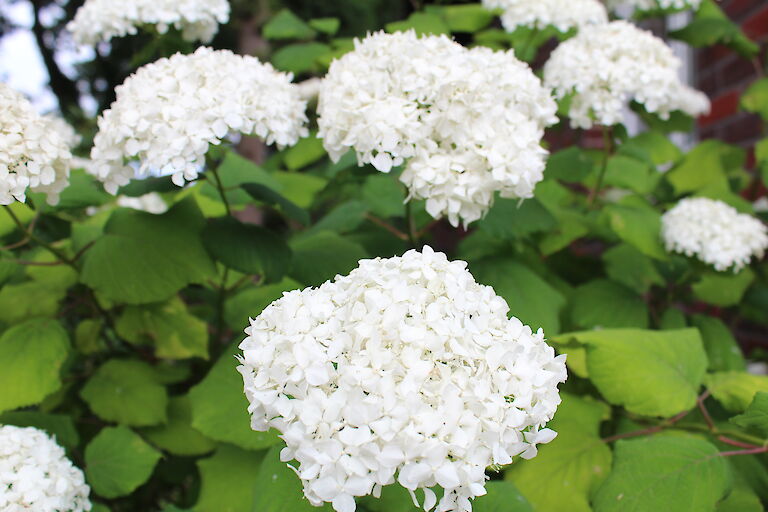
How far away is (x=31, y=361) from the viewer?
1.45 m

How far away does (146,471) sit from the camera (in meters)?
1.39

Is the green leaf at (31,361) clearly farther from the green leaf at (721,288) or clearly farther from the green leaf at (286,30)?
the green leaf at (721,288)

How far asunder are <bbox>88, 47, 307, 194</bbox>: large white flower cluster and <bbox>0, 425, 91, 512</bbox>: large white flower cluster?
0.53m

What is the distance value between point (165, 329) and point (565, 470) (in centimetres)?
107

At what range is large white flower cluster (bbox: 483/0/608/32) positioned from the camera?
2141mm

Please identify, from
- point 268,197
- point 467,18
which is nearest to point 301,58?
point 467,18

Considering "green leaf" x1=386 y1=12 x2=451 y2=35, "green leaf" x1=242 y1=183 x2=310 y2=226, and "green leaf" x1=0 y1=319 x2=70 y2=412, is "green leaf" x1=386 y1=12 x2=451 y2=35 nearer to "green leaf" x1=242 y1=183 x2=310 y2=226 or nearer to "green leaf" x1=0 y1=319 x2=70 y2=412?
"green leaf" x1=242 y1=183 x2=310 y2=226

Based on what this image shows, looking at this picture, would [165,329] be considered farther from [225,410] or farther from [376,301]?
[376,301]

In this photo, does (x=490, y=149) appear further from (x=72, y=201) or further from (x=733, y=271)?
(x=72, y=201)

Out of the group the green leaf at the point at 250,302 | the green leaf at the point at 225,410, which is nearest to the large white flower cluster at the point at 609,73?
Answer: the green leaf at the point at 250,302

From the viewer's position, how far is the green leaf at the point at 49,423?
1404mm

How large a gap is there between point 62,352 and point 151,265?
281 mm

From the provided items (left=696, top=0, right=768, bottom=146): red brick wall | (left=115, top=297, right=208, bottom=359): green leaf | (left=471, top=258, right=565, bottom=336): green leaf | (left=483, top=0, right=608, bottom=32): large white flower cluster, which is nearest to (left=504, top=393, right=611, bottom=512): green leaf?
(left=471, top=258, right=565, bottom=336): green leaf

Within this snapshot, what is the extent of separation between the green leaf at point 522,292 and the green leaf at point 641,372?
0.34ft
